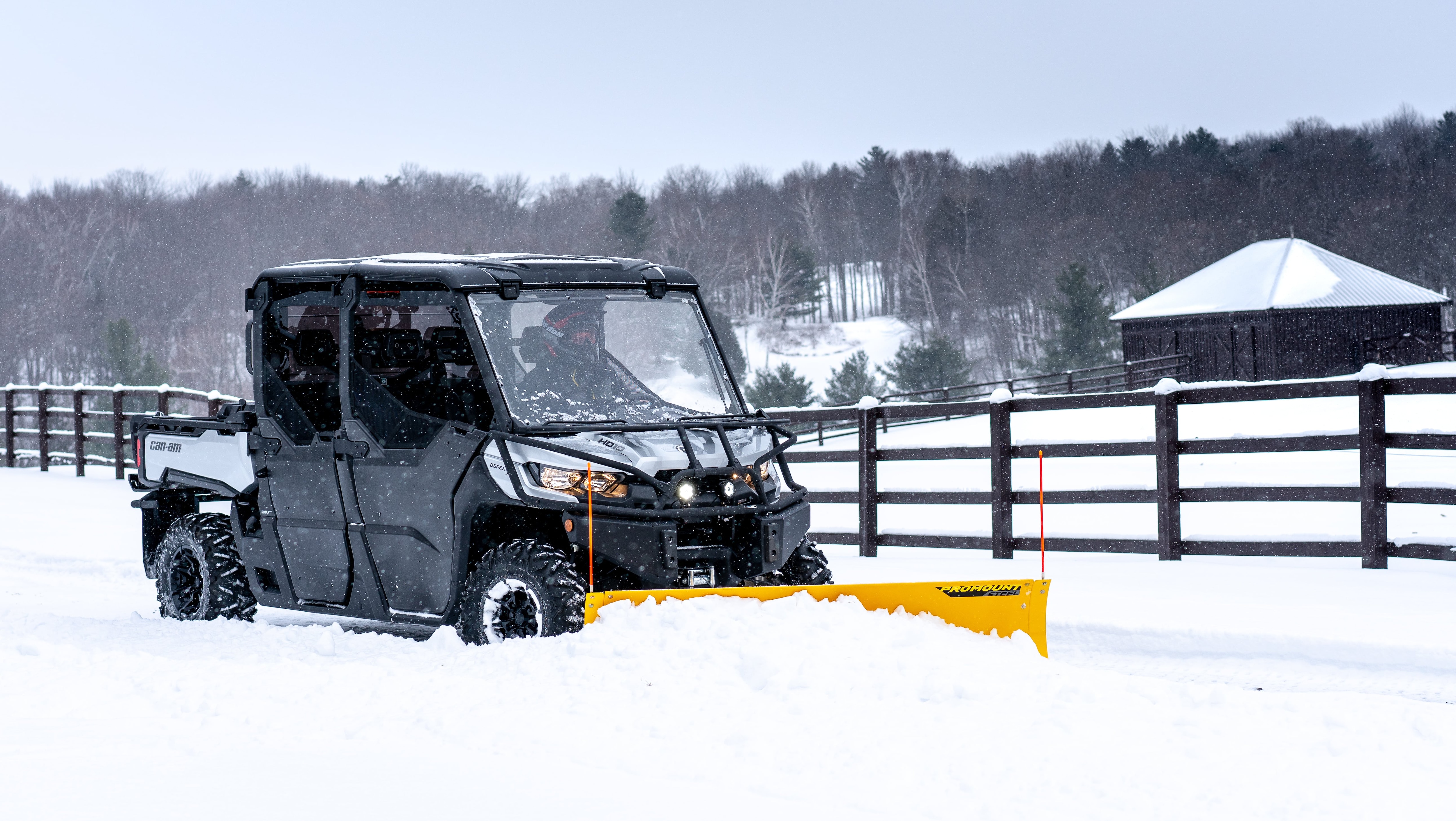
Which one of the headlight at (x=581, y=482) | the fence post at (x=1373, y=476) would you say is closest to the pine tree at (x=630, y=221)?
the fence post at (x=1373, y=476)

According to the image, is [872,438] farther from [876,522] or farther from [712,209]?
[712,209]

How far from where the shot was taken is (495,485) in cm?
745

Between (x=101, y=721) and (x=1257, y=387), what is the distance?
8.18 meters

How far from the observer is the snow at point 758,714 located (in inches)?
198

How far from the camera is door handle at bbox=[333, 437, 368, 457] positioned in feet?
26.5

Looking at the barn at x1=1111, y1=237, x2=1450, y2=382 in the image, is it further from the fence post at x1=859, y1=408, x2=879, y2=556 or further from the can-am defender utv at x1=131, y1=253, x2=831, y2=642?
the can-am defender utv at x1=131, y1=253, x2=831, y2=642

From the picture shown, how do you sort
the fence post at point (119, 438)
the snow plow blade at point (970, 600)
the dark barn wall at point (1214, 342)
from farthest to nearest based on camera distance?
the dark barn wall at point (1214, 342)
the fence post at point (119, 438)
the snow plow blade at point (970, 600)

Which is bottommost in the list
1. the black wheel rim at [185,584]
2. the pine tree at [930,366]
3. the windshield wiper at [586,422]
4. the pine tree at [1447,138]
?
the black wheel rim at [185,584]

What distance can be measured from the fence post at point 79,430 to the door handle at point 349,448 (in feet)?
48.3

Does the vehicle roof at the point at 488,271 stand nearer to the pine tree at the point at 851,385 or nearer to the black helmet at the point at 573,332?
the black helmet at the point at 573,332

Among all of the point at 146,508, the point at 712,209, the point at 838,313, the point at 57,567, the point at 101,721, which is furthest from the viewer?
the point at 838,313

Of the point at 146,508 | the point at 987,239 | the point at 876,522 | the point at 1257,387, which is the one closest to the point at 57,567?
the point at 146,508

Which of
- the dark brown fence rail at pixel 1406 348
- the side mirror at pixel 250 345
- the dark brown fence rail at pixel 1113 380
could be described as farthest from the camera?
the dark brown fence rail at pixel 1406 348

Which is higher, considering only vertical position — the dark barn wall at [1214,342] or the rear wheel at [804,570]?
the dark barn wall at [1214,342]
